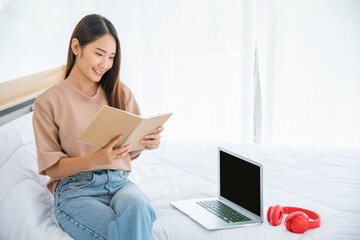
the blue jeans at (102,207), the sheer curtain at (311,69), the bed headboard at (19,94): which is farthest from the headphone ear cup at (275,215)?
the sheer curtain at (311,69)

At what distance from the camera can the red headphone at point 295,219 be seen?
141 centimetres

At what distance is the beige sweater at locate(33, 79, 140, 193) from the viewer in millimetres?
1483

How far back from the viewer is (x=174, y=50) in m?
3.20

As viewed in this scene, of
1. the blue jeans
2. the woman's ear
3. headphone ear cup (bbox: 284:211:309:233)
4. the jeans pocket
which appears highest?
the woman's ear


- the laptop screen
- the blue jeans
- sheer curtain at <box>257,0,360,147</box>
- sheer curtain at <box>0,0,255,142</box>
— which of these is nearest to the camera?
the blue jeans

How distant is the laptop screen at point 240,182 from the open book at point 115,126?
1.17 feet

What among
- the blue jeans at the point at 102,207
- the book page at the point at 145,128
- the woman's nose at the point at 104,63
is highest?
the woman's nose at the point at 104,63

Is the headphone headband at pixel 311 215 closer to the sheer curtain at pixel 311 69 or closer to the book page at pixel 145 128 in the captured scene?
the book page at pixel 145 128

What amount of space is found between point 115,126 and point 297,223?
0.69 metres

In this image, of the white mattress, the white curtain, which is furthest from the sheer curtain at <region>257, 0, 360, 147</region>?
the white mattress

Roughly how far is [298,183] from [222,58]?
1523mm

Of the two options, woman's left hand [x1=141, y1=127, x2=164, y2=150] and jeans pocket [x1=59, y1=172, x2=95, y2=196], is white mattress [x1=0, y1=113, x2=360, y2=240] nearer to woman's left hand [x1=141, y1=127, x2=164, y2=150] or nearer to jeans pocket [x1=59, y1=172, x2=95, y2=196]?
jeans pocket [x1=59, y1=172, x2=95, y2=196]

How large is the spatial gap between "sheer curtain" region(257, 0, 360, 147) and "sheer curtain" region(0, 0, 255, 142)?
0.14 metres

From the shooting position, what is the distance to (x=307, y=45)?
3.04m
